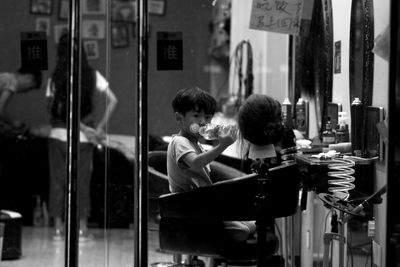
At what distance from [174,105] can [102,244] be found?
8.32ft

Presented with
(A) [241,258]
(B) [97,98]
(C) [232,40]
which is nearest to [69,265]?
(A) [241,258]

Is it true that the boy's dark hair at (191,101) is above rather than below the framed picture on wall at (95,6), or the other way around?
below

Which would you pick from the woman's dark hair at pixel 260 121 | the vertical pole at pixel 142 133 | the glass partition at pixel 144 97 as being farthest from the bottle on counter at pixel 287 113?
the vertical pole at pixel 142 133

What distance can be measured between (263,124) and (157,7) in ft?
2.43

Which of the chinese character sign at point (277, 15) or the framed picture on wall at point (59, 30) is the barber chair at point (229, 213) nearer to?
the chinese character sign at point (277, 15)

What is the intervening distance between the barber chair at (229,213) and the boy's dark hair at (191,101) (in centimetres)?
34

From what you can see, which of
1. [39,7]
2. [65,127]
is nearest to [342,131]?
[39,7]

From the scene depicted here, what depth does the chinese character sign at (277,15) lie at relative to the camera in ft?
12.8

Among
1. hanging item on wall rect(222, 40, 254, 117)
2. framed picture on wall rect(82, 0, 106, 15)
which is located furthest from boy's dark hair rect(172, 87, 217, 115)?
framed picture on wall rect(82, 0, 106, 15)

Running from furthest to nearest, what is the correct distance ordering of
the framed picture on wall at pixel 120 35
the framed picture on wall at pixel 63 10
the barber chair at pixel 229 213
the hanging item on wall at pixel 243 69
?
1. the framed picture on wall at pixel 120 35
2. the framed picture on wall at pixel 63 10
3. the hanging item on wall at pixel 243 69
4. the barber chair at pixel 229 213

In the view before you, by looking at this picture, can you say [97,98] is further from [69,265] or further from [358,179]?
[358,179]

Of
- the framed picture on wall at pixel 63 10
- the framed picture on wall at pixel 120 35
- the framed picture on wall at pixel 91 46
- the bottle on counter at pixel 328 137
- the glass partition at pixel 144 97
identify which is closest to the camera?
the glass partition at pixel 144 97

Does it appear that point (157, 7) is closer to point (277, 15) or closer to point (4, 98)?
point (277, 15)

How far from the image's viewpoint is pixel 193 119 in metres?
3.71
